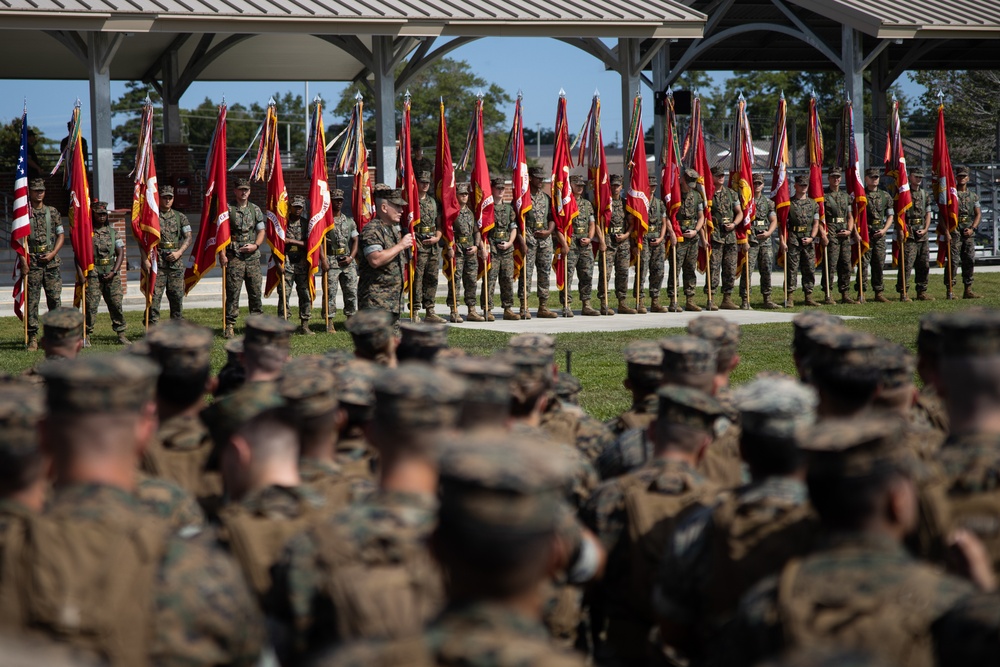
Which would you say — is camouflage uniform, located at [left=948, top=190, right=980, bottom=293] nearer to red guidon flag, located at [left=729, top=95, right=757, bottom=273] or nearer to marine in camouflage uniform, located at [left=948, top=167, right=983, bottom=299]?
marine in camouflage uniform, located at [left=948, top=167, right=983, bottom=299]

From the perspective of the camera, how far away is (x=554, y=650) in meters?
2.08

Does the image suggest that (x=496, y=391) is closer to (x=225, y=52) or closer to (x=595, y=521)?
(x=595, y=521)

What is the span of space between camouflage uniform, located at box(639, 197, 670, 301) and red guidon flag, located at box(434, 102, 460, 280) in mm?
2951

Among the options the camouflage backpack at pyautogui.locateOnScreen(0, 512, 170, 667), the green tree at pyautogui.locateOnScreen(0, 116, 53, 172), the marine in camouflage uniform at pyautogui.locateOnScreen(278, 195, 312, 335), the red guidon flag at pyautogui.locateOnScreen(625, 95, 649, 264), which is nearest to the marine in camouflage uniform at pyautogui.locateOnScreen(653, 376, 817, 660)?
the camouflage backpack at pyautogui.locateOnScreen(0, 512, 170, 667)

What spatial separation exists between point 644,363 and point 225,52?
24.2m

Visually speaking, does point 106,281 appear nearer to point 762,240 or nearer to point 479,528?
point 762,240

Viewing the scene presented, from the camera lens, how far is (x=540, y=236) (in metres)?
17.6

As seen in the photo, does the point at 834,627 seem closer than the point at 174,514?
Yes

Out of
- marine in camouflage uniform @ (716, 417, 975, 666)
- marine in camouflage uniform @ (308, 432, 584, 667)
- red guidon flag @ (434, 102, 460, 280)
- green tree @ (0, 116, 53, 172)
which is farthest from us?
green tree @ (0, 116, 53, 172)

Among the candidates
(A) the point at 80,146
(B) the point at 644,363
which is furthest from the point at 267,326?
(A) the point at 80,146

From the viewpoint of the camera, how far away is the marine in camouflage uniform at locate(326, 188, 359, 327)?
54.7 feet

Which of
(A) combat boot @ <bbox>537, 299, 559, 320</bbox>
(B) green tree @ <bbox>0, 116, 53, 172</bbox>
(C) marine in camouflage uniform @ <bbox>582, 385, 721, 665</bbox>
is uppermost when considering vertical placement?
(B) green tree @ <bbox>0, 116, 53, 172</bbox>

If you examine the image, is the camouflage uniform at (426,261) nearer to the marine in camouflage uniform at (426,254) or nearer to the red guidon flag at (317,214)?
the marine in camouflage uniform at (426,254)

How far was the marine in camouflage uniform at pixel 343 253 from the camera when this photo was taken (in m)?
16.7
